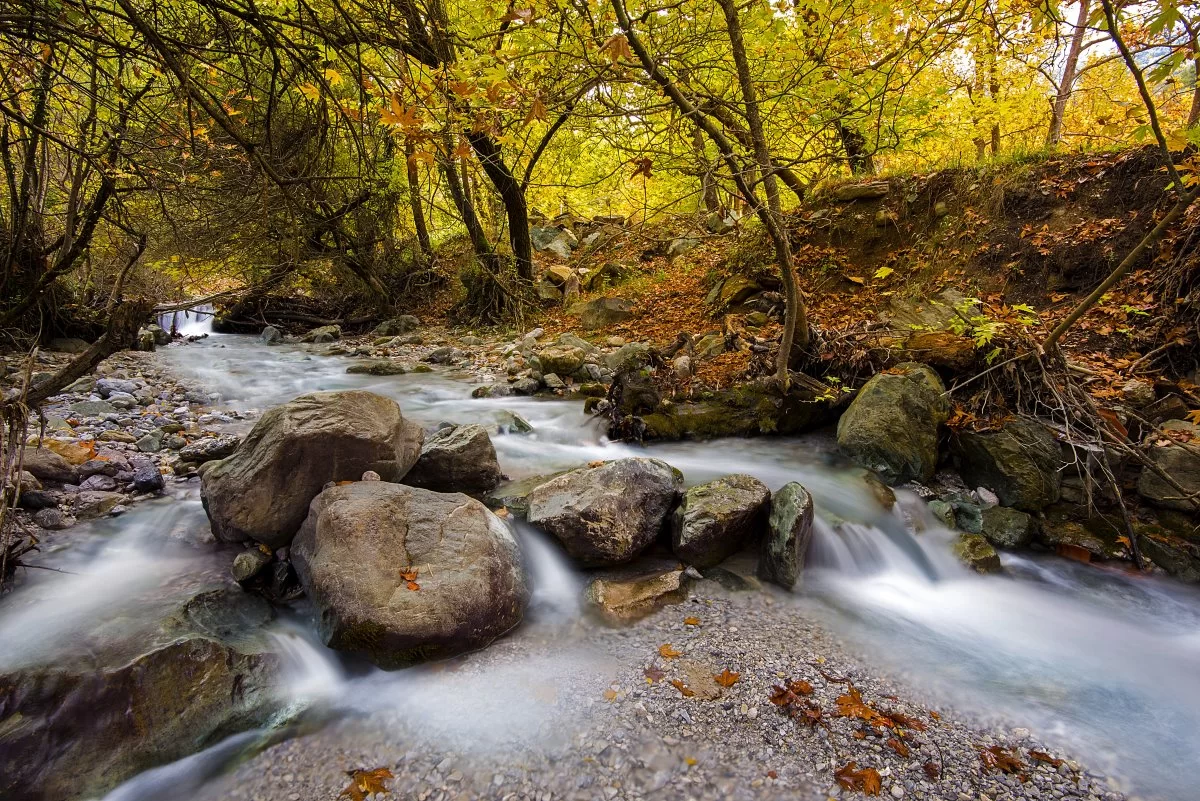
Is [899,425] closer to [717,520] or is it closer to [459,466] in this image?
[717,520]

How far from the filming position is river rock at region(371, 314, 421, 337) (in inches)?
511

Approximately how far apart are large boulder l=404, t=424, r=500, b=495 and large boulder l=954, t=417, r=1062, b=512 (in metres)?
3.97

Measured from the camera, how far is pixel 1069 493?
4215 mm

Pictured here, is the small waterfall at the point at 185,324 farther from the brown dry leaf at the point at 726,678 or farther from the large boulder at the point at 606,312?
the brown dry leaf at the point at 726,678

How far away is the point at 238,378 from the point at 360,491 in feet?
23.2

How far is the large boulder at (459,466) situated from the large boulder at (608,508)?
2.07 feet

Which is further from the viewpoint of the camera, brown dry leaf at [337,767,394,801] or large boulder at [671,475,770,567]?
large boulder at [671,475,770,567]

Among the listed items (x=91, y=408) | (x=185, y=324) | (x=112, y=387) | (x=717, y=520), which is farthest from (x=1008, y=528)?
(x=185, y=324)

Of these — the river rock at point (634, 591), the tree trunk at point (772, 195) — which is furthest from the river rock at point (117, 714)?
the tree trunk at point (772, 195)

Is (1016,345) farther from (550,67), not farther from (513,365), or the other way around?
(513,365)

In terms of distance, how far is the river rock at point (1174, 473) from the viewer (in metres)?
3.79

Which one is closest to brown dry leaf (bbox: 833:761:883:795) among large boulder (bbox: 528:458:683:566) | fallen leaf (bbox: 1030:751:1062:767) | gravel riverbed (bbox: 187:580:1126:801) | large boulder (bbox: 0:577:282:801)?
gravel riverbed (bbox: 187:580:1126:801)

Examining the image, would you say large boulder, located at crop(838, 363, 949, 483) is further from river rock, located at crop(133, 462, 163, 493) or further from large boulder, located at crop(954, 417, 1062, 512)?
river rock, located at crop(133, 462, 163, 493)

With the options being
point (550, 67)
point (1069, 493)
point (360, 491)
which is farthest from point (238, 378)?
point (1069, 493)
